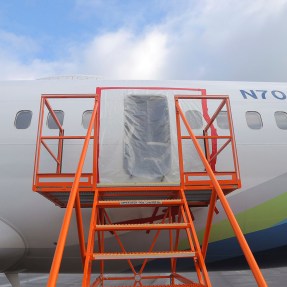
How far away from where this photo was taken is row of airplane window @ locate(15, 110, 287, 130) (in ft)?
21.5

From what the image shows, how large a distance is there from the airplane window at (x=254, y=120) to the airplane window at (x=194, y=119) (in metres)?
0.89

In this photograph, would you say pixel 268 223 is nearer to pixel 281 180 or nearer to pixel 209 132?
pixel 281 180

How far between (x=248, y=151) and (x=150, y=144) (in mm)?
1728

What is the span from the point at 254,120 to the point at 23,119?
4.16 m

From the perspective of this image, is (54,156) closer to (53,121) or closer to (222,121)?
(53,121)

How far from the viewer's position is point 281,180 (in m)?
6.30

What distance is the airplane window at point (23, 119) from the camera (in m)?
6.54

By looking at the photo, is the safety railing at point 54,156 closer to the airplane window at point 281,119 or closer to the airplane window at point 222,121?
the airplane window at point 222,121

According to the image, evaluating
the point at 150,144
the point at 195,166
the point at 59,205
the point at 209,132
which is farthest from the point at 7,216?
the point at 209,132

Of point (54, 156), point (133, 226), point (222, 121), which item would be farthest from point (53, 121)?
point (133, 226)

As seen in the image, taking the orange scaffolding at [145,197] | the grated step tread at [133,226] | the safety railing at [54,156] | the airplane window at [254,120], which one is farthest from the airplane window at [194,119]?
the grated step tread at [133,226]

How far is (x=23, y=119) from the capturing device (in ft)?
21.7

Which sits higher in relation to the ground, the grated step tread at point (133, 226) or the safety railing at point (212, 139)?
the safety railing at point (212, 139)

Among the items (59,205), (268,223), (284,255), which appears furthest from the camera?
(284,255)
